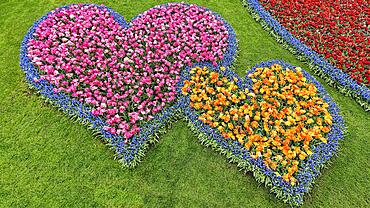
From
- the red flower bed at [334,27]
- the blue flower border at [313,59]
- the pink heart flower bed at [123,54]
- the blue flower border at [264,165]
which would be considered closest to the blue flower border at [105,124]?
the pink heart flower bed at [123,54]

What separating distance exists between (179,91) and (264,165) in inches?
99.1

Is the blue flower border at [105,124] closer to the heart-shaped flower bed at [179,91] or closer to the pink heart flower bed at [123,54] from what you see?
the heart-shaped flower bed at [179,91]

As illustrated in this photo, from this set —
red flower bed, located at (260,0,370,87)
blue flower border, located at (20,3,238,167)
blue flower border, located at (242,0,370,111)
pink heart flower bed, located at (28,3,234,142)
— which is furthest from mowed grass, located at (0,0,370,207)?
red flower bed, located at (260,0,370,87)

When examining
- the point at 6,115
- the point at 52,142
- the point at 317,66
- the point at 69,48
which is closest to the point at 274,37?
the point at 317,66

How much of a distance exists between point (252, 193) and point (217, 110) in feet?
6.19

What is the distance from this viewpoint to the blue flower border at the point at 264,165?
641cm

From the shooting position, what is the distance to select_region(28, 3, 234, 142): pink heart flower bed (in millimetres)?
7383

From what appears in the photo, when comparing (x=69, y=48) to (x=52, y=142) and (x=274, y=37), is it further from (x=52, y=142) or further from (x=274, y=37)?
(x=274, y=37)

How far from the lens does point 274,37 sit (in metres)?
9.84

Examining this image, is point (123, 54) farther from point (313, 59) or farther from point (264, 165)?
point (313, 59)

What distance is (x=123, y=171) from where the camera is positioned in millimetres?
6840

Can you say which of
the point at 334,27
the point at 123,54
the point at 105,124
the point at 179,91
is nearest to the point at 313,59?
the point at 334,27

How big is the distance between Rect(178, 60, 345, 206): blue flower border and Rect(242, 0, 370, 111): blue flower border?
85cm

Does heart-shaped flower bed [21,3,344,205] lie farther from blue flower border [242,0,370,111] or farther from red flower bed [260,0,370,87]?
red flower bed [260,0,370,87]
